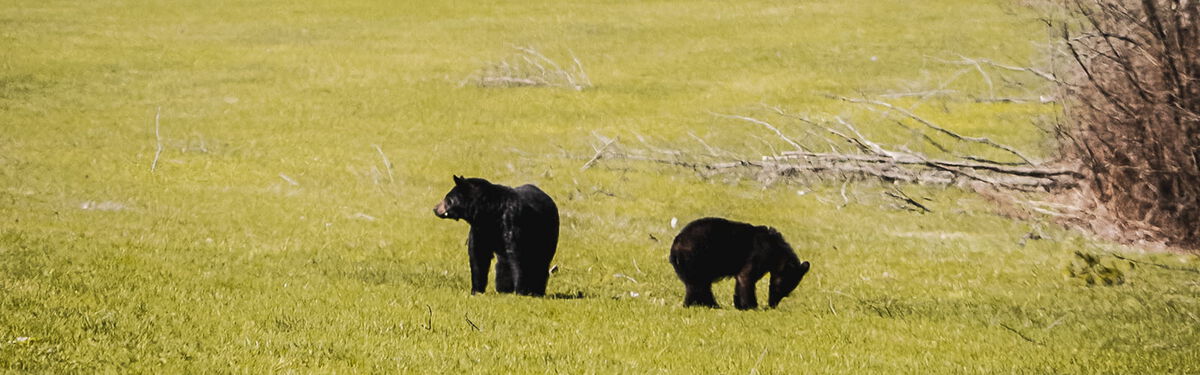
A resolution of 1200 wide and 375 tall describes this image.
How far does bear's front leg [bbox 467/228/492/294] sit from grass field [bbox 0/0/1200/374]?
0.23 m

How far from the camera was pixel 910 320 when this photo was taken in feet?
42.8

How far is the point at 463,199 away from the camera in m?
13.0

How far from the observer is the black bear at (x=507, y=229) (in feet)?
42.6

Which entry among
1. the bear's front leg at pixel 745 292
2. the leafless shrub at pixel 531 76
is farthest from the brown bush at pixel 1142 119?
the leafless shrub at pixel 531 76

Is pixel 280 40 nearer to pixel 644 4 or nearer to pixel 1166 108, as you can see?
pixel 644 4

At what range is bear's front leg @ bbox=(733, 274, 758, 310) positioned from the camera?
1303 centimetres

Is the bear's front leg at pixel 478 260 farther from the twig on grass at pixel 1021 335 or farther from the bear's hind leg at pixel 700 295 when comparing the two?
the twig on grass at pixel 1021 335

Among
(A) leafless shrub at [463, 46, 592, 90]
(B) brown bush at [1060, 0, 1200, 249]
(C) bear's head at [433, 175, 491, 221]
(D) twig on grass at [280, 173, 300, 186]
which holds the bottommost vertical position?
(A) leafless shrub at [463, 46, 592, 90]

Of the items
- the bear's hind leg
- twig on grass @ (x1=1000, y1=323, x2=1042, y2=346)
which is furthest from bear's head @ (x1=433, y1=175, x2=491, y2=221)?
twig on grass @ (x1=1000, y1=323, x2=1042, y2=346)

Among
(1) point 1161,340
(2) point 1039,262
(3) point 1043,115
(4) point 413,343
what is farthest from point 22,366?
(3) point 1043,115

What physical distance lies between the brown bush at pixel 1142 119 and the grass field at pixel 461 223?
75 cm

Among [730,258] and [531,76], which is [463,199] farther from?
[531,76]

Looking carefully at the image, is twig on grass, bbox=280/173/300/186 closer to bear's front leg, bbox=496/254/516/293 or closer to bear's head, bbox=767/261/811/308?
bear's front leg, bbox=496/254/516/293

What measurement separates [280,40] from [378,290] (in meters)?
34.2
